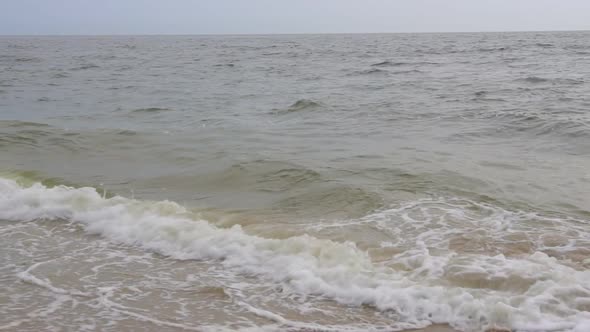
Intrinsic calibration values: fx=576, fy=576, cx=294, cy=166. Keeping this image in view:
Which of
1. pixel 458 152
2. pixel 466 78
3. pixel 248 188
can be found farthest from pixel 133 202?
pixel 466 78

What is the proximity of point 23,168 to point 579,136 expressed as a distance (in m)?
8.83

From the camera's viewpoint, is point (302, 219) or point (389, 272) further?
point (302, 219)

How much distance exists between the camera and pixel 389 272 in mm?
4367

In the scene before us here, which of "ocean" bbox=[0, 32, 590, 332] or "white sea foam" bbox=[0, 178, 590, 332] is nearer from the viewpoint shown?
"white sea foam" bbox=[0, 178, 590, 332]

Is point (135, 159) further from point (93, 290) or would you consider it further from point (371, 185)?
point (93, 290)

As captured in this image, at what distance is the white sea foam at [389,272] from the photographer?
367cm

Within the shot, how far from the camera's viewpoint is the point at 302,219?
5.94m

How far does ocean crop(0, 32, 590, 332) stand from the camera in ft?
12.5

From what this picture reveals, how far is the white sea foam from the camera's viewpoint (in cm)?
367

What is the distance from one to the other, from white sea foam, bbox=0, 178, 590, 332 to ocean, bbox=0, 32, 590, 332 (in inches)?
0.7

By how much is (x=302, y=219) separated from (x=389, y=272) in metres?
1.72

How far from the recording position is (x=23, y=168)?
848cm

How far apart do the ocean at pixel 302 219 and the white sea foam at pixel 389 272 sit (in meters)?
0.02

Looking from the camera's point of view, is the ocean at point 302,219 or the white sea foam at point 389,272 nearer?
the white sea foam at point 389,272
